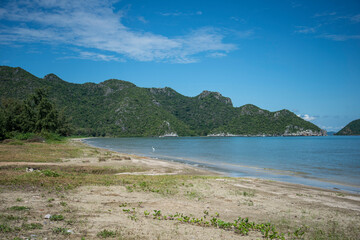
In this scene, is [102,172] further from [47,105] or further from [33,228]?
[47,105]

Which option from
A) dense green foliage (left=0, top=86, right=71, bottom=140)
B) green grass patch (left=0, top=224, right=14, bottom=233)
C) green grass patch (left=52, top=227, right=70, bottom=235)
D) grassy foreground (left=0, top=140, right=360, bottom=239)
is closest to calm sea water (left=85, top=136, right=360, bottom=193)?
grassy foreground (left=0, top=140, right=360, bottom=239)

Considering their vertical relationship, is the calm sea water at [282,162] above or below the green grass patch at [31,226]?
below

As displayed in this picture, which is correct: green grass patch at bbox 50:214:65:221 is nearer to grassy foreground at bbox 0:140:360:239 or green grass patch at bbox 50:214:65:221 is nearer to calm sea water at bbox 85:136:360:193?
grassy foreground at bbox 0:140:360:239

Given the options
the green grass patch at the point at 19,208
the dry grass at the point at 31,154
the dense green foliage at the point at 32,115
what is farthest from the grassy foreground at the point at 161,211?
the dense green foliage at the point at 32,115

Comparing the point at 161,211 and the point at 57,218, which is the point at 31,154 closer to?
the point at 57,218

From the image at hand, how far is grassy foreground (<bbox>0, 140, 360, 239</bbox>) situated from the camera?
22.6 ft

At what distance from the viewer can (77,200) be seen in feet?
31.0

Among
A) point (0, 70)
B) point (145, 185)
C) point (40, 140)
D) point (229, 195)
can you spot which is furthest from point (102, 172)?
point (0, 70)

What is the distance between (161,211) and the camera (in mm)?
9102

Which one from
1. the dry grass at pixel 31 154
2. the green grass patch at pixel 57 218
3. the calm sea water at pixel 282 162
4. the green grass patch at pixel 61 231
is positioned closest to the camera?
the green grass patch at pixel 61 231

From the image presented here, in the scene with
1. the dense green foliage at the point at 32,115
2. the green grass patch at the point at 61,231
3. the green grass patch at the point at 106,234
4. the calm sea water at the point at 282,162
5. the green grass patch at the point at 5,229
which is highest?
the dense green foliage at the point at 32,115

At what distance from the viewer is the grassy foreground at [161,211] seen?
6.88 m


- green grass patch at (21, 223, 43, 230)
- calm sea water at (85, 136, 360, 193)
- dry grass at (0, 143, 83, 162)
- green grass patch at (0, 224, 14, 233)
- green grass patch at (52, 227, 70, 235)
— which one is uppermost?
green grass patch at (0, 224, 14, 233)

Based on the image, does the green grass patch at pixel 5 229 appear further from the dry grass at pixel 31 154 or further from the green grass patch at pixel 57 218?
the dry grass at pixel 31 154
